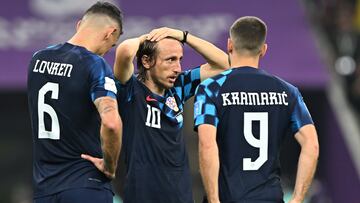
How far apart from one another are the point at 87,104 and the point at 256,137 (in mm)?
1200

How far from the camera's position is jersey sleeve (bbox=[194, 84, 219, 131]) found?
22.3ft

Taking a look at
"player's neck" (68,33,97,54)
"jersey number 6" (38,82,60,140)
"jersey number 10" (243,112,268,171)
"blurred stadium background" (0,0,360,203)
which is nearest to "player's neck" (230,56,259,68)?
"jersey number 10" (243,112,268,171)

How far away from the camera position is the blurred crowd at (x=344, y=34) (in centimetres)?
1420

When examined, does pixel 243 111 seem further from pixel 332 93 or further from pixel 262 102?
pixel 332 93

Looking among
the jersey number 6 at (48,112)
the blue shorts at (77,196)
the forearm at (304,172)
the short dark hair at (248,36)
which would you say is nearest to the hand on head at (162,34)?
the short dark hair at (248,36)

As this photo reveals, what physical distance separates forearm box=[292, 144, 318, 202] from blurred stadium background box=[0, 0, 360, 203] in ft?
20.3

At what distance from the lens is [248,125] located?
684 centimetres

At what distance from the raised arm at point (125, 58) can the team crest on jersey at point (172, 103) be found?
349mm

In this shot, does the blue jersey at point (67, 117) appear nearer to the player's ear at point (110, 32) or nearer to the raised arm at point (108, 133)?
the raised arm at point (108, 133)

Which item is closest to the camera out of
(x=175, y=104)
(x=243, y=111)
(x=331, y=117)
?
(x=243, y=111)

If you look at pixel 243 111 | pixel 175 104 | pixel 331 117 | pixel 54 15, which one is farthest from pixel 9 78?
pixel 243 111

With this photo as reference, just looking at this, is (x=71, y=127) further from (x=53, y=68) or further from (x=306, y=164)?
(x=306, y=164)

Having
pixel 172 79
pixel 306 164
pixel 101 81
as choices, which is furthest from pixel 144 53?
pixel 306 164

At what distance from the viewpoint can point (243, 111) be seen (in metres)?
6.85
